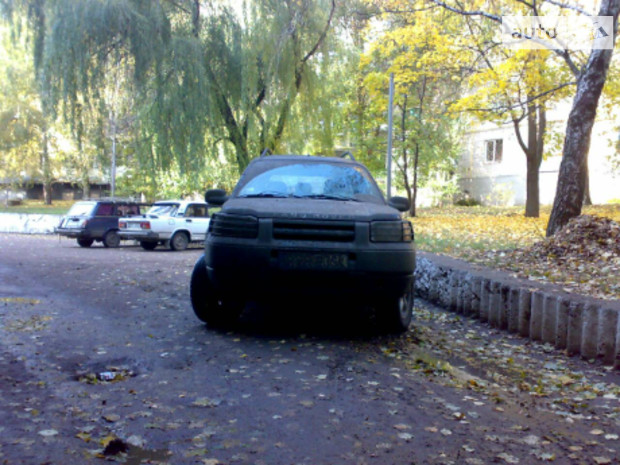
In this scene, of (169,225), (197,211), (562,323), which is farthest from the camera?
(197,211)

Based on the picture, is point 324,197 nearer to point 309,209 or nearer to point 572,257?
point 309,209

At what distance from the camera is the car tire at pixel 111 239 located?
2083cm

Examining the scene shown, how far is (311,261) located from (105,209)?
57.0 feet

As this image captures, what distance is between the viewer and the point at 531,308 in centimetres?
616

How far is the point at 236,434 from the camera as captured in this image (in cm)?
333

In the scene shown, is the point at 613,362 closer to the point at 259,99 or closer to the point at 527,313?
the point at 527,313

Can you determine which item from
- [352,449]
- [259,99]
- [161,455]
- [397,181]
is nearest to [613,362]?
[352,449]

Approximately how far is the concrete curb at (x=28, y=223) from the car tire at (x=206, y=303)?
88.2 feet

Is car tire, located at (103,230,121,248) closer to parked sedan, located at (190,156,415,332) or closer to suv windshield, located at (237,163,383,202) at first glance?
suv windshield, located at (237,163,383,202)

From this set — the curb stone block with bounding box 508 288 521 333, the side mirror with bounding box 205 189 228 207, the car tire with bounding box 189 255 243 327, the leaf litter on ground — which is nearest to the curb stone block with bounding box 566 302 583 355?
the leaf litter on ground

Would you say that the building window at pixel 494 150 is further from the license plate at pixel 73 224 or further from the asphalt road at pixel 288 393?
the asphalt road at pixel 288 393

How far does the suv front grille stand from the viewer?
5.30 meters


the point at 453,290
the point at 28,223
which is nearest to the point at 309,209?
the point at 453,290

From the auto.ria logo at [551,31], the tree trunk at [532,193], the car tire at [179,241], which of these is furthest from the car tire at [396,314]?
the tree trunk at [532,193]
